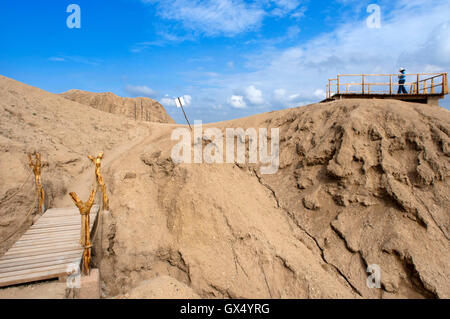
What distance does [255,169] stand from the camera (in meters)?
8.04

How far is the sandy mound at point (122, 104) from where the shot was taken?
3045 centimetres

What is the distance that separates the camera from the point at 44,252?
4.96 m

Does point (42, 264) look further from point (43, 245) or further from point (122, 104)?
point (122, 104)

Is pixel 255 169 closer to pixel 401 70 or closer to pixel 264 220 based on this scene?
pixel 264 220

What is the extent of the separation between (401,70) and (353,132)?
6.91 m

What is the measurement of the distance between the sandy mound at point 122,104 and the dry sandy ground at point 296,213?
23624 millimetres

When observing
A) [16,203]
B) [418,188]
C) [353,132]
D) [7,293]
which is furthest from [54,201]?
[418,188]

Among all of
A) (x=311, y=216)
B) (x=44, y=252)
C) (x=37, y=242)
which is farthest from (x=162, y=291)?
(x=311, y=216)

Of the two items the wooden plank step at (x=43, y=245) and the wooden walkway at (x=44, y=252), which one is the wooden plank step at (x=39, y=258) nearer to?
the wooden walkway at (x=44, y=252)

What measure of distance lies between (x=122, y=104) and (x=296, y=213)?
99.6 feet

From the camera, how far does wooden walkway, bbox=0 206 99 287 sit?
418 centimetres

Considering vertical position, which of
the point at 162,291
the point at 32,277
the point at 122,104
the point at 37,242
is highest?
the point at 122,104

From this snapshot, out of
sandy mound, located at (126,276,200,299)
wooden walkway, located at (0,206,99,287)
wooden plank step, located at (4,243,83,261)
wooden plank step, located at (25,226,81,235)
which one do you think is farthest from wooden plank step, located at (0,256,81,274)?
wooden plank step, located at (25,226,81,235)

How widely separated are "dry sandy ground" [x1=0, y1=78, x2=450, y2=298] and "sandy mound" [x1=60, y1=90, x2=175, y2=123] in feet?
77.5
